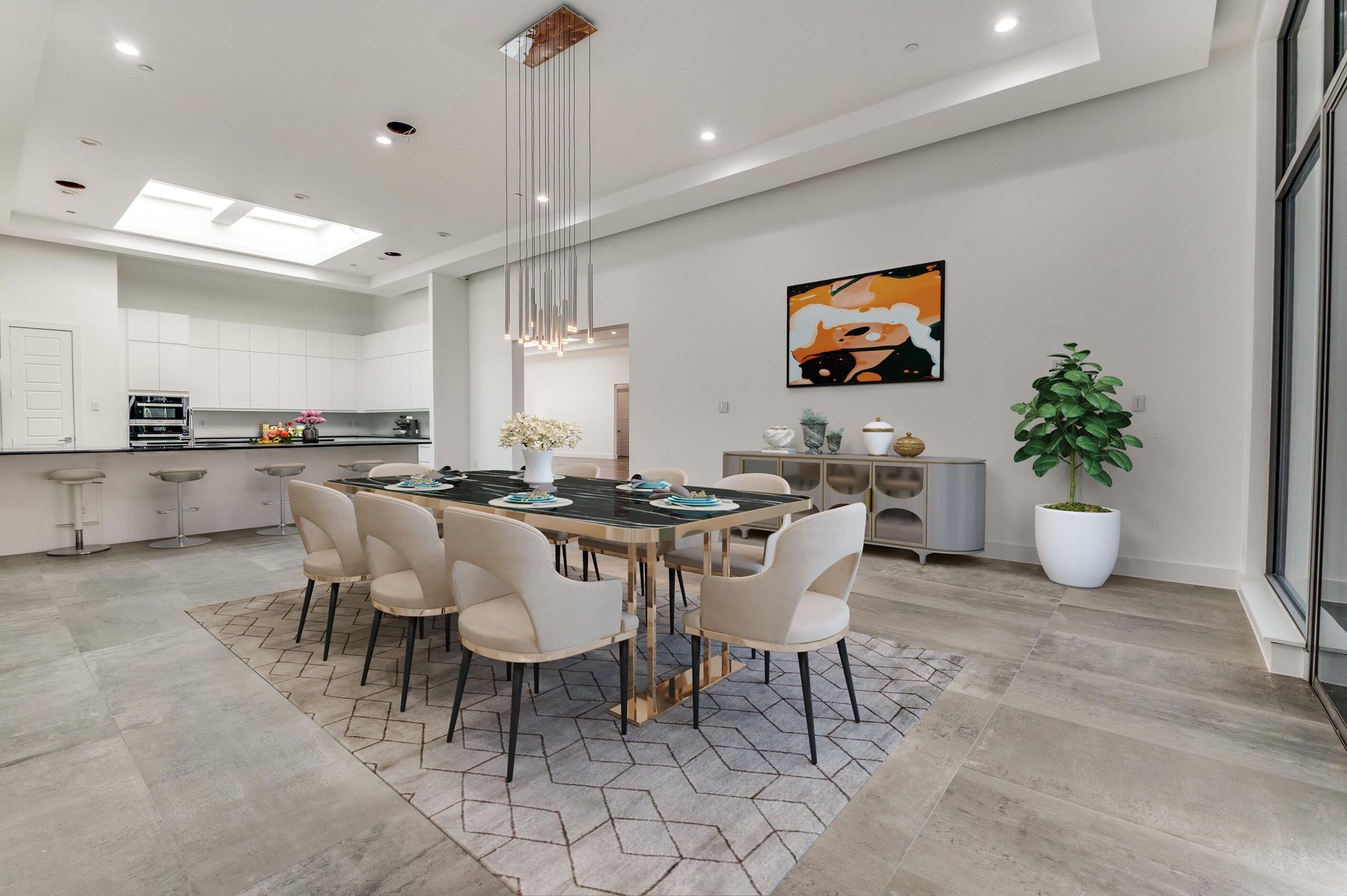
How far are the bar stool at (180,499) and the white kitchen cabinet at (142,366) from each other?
2393 millimetres

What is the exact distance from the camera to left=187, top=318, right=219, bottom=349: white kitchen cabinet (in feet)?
25.1

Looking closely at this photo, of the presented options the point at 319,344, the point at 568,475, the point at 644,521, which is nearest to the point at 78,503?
the point at 319,344

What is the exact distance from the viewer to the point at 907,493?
4492 millimetres

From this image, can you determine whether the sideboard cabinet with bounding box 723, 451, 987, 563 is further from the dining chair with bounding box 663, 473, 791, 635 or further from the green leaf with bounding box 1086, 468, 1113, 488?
the dining chair with bounding box 663, 473, 791, 635

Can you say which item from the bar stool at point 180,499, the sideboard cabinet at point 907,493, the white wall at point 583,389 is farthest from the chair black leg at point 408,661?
the white wall at point 583,389

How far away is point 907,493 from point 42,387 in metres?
8.69

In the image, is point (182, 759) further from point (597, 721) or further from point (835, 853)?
point (835, 853)

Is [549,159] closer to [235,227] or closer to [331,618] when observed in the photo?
[331,618]

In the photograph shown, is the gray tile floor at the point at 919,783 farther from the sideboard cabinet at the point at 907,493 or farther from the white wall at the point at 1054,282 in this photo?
the sideboard cabinet at the point at 907,493

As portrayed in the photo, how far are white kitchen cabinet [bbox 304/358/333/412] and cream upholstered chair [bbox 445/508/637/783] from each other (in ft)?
26.9

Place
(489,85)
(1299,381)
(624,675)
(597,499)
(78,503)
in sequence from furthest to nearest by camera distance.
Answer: (78,503) < (489,85) < (1299,381) < (597,499) < (624,675)

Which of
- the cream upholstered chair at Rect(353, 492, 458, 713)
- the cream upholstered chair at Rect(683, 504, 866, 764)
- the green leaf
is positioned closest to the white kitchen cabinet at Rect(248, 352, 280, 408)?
the cream upholstered chair at Rect(353, 492, 458, 713)

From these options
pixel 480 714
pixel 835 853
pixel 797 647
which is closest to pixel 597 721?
pixel 480 714

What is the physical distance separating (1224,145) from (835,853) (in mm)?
4545
